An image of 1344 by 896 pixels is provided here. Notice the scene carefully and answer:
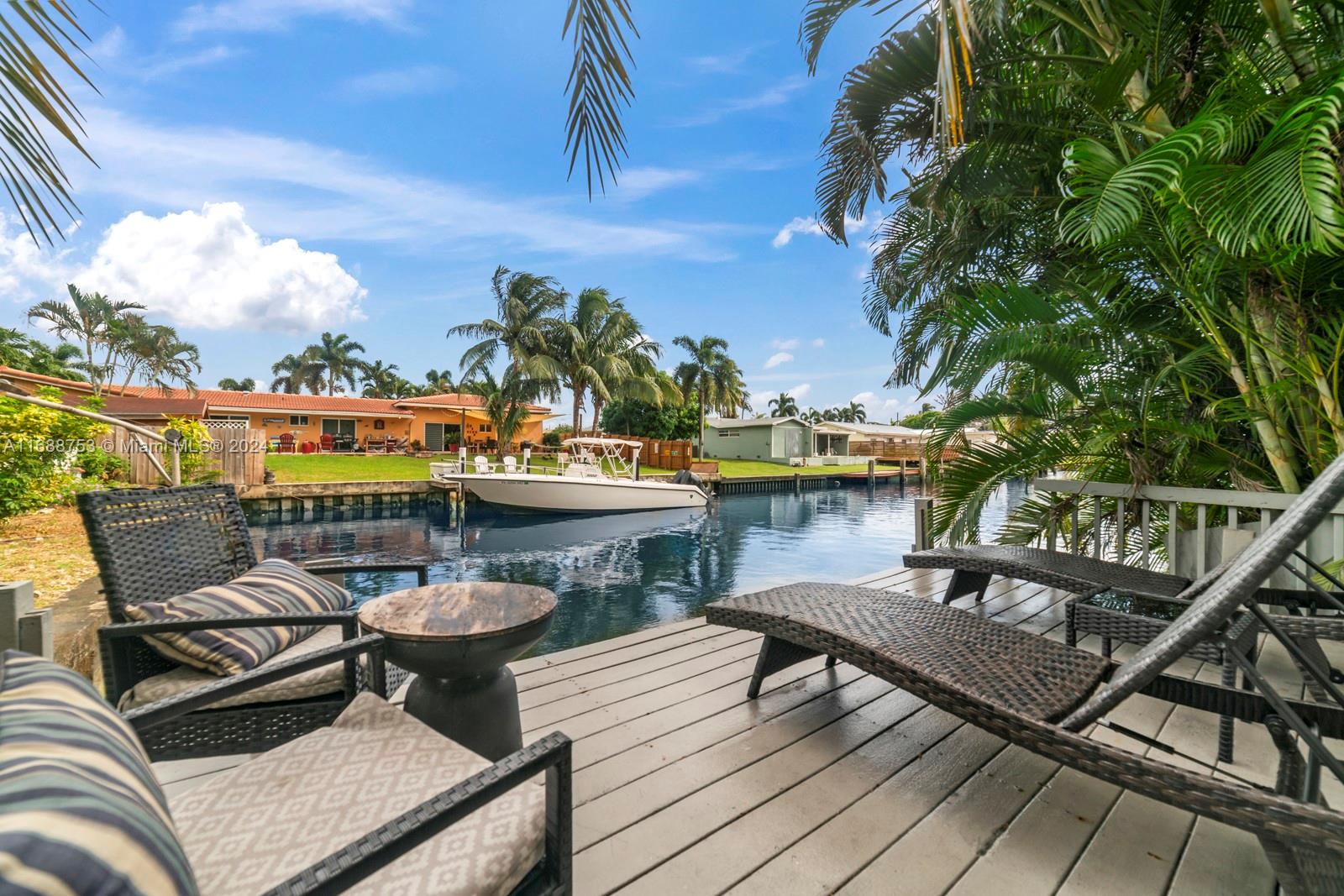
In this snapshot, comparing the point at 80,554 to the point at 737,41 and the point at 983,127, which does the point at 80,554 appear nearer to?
the point at 737,41

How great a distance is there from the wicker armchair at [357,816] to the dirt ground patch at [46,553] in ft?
12.6

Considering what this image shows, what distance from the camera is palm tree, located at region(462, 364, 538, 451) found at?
67.1ft

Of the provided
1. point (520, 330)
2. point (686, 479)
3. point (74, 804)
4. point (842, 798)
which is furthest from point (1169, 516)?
point (520, 330)

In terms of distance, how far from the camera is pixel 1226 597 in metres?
1.15

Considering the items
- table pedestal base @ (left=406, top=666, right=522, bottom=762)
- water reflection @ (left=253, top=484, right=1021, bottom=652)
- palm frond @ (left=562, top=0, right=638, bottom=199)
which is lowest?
water reflection @ (left=253, top=484, right=1021, bottom=652)

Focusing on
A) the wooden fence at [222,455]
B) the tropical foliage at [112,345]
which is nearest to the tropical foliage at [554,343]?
the wooden fence at [222,455]

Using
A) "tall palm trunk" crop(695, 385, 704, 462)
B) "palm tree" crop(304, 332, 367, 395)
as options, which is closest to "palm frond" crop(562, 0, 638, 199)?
"tall palm trunk" crop(695, 385, 704, 462)

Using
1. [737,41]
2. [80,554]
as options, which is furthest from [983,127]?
[80,554]

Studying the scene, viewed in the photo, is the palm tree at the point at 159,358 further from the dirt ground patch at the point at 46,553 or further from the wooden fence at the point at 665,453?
the dirt ground patch at the point at 46,553

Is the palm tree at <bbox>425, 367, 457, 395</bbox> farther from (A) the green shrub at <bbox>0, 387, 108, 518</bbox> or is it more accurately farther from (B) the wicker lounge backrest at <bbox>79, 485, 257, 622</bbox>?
(B) the wicker lounge backrest at <bbox>79, 485, 257, 622</bbox>

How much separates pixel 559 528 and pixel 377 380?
44966mm

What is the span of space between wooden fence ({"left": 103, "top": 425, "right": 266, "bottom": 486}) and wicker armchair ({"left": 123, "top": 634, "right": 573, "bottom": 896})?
38.3ft

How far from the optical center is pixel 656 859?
143 cm

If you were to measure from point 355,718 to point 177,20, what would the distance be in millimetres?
4123
